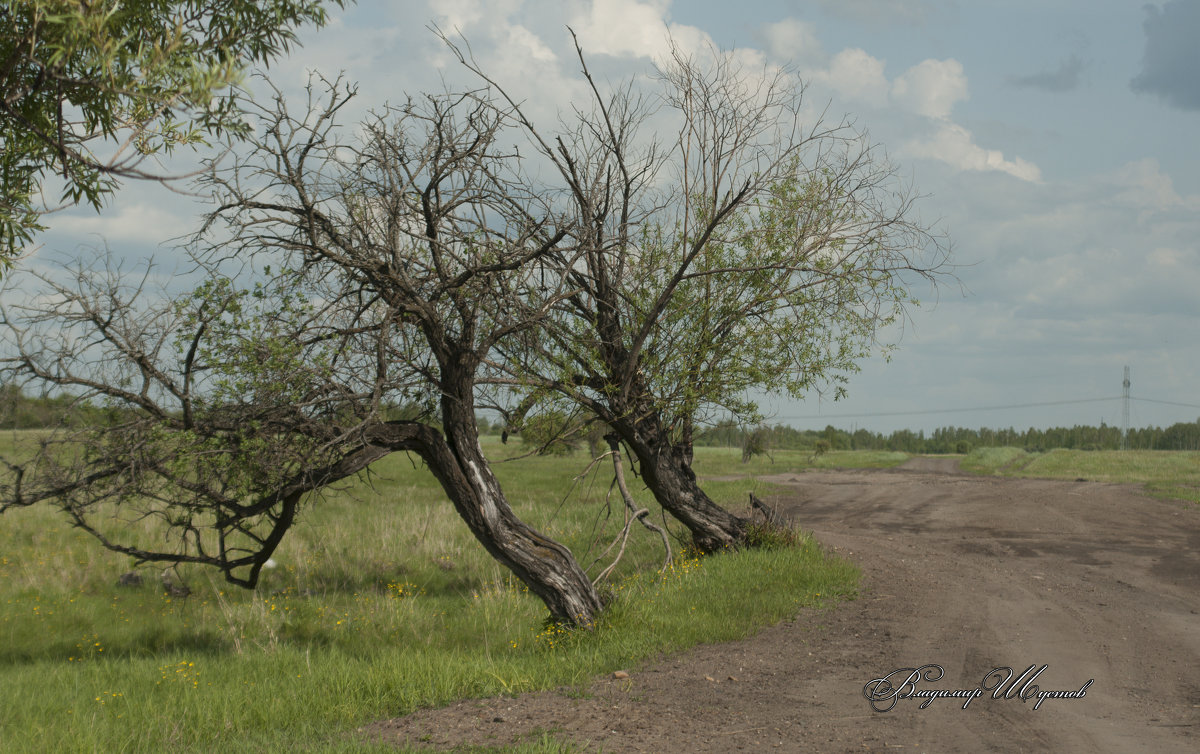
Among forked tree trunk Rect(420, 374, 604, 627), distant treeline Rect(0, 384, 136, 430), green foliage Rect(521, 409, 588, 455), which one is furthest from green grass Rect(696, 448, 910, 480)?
distant treeline Rect(0, 384, 136, 430)

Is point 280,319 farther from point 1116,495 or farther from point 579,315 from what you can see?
point 1116,495

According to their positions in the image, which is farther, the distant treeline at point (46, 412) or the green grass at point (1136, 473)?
the green grass at point (1136, 473)

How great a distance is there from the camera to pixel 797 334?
1132cm

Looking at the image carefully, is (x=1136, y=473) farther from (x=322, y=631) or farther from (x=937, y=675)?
(x=322, y=631)

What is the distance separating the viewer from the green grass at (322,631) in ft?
22.9

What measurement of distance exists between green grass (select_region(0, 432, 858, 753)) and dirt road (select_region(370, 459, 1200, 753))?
0.56 metres

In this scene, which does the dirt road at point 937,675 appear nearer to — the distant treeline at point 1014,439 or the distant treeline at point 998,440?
the distant treeline at point 998,440

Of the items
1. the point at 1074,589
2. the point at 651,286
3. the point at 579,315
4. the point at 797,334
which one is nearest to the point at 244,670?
the point at 579,315

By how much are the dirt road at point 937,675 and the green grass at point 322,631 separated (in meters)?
0.56

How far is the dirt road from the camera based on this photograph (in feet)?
Result: 19.0

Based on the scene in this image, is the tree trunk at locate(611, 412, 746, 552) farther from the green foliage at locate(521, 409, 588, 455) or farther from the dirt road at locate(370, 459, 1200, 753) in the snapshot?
the dirt road at locate(370, 459, 1200, 753)

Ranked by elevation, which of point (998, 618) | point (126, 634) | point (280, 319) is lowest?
point (126, 634)

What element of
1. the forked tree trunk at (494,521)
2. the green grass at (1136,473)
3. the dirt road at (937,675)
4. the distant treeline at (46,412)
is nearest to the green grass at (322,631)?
the forked tree trunk at (494,521)

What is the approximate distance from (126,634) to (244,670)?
3711mm
